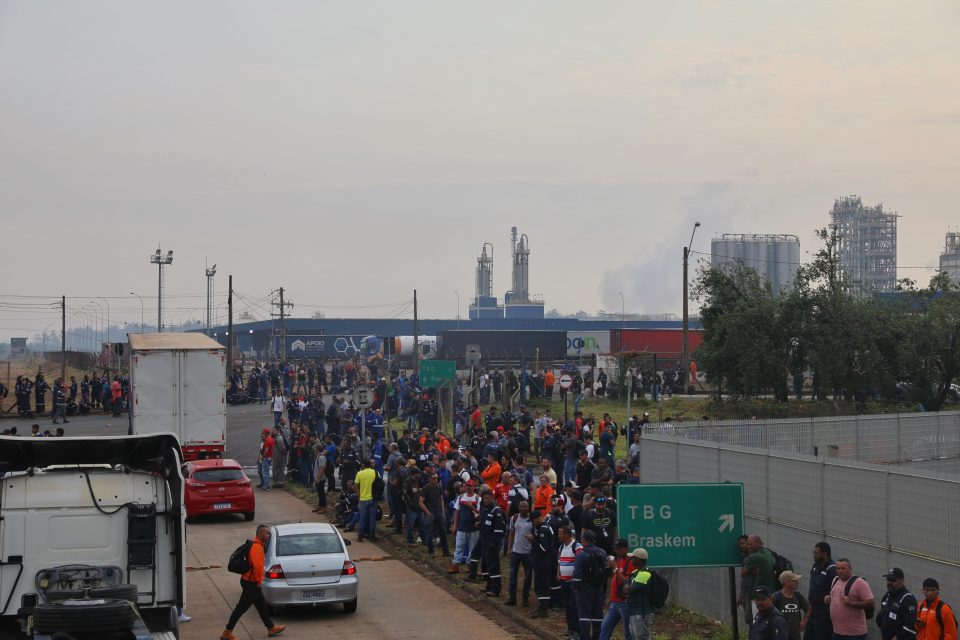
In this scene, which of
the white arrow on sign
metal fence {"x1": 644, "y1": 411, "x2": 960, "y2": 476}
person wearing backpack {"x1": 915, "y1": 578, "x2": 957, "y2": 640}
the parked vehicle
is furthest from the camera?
the parked vehicle

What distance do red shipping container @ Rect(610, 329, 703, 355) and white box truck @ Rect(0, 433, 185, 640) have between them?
54914 mm

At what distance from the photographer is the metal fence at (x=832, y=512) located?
12453 millimetres

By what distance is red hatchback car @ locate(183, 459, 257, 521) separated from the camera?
2445 cm

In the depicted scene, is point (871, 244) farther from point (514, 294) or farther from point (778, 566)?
point (778, 566)

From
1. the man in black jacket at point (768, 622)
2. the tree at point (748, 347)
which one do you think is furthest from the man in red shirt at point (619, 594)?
the tree at point (748, 347)

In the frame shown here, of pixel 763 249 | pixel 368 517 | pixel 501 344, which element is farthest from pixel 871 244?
pixel 368 517

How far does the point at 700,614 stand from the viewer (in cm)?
1620

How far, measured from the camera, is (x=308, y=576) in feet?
52.9

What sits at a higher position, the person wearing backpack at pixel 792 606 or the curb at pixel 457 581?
the person wearing backpack at pixel 792 606

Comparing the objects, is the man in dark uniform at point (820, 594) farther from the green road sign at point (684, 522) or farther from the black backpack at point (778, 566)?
the green road sign at point (684, 522)

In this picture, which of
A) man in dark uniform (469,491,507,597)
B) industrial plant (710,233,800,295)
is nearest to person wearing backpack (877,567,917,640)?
man in dark uniform (469,491,507,597)

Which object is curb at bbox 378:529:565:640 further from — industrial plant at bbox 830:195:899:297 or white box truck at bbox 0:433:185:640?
industrial plant at bbox 830:195:899:297

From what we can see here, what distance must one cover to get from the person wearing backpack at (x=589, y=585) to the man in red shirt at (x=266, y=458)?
17235 millimetres

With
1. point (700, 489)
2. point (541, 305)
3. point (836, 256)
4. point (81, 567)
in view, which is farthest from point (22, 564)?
point (541, 305)
